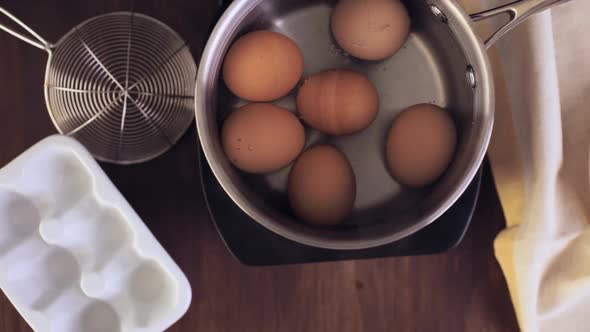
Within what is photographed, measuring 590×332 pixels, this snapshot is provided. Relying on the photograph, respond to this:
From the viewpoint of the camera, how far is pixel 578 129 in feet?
1.78

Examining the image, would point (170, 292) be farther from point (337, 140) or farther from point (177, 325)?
point (337, 140)

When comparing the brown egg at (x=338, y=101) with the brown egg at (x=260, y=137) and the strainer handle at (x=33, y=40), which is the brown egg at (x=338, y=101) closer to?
the brown egg at (x=260, y=137)

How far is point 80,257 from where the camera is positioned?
0.54 m

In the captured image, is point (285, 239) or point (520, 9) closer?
point (520, 9)

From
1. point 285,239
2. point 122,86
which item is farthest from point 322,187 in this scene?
point 122,86

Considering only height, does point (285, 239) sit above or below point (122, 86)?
below

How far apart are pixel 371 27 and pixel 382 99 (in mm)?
110

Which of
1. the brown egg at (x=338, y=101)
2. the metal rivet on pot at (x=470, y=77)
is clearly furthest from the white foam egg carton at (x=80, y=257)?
the metal rivet on pot at (x=470, y=77)

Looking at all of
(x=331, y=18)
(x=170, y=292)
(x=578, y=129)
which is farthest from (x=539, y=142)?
(x=170, y=292)

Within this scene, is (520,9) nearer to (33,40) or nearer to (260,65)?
(260,65)

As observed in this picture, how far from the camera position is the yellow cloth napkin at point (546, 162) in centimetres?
52

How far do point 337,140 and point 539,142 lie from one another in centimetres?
23

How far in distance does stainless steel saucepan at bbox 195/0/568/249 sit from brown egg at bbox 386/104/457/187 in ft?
0.05

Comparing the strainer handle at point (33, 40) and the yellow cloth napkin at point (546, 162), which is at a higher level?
the strainer handle at point (33, 40)
